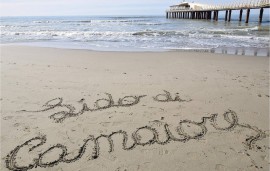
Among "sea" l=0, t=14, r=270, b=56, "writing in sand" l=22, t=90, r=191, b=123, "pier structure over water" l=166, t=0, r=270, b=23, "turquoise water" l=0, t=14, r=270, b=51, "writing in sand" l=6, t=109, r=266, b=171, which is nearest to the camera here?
"writing in sand" l=6, t=109, r=266, b=171

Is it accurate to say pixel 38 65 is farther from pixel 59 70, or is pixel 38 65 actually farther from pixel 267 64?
pixel 267 64

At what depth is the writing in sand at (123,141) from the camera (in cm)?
255

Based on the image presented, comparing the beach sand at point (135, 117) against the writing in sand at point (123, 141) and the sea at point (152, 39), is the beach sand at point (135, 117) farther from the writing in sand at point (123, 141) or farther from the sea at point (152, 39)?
the sea at point (152, 39)

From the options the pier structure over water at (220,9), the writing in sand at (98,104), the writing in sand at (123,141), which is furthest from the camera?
the pier structure over water at (220,9)

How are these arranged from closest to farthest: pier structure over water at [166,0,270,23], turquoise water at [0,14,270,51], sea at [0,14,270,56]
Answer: sea at [0,14,270,56]
turquoise water at [0,14,270,51]
pier structure over water at [166,0,270,23]

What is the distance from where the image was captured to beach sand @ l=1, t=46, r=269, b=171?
8.44 feet

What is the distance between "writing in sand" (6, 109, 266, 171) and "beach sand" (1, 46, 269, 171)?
1 cm

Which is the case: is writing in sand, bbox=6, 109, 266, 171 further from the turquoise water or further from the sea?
the turquoise water

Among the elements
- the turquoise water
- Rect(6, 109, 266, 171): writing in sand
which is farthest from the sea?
Rect(6, 109, 266, 171): writing in sand

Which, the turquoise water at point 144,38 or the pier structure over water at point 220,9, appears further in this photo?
the pier structure over water at point 220,9

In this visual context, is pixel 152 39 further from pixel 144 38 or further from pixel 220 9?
pixel 220 9

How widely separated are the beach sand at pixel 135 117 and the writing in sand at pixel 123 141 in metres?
0.01

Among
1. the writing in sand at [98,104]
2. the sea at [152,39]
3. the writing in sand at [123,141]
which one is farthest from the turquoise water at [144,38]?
the writing in sand at [123,141]

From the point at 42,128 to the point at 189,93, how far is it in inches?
105
